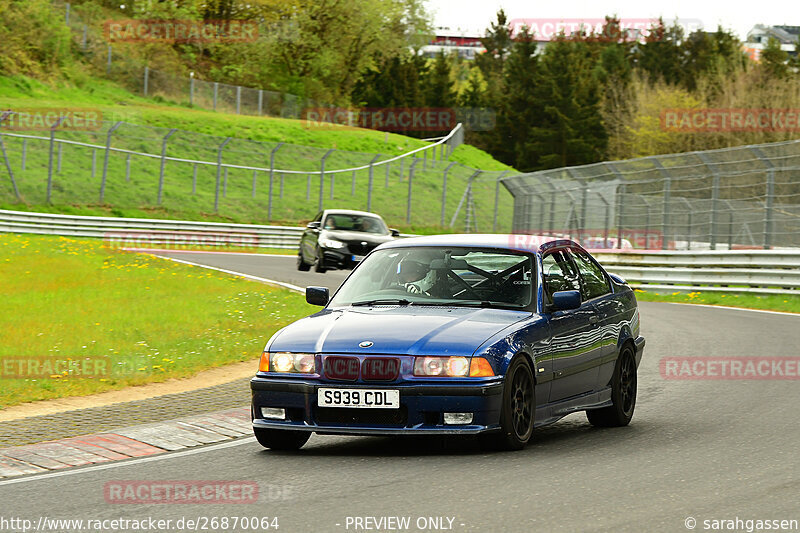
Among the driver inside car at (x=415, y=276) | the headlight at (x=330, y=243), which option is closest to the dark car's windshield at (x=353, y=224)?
the headlight at (x=330, y=243)

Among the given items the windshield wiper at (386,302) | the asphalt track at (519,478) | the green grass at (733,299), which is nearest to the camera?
the asphalt track at (519,478)

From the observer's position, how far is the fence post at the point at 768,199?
79.2 ft

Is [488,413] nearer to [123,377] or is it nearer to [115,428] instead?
Answer: [115,428]

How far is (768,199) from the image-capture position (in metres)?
24.4

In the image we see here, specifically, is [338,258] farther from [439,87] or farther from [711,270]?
[439,87]

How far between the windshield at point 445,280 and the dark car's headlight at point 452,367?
1.03 m

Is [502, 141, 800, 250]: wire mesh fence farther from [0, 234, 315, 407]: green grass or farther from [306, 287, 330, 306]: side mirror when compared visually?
[306, 287, 330, 306]: side mirror

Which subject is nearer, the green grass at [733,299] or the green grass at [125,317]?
the green grass at [125,317]

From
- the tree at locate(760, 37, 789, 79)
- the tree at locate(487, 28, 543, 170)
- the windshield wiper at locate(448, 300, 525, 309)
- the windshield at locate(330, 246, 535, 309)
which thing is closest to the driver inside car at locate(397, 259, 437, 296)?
the windshield at locate(330, 246, 535, 309)

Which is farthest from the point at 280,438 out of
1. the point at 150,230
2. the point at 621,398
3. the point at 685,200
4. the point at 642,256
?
the point at 150,230

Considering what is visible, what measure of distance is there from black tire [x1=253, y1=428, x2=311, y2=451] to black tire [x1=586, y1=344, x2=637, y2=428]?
93.6 inches

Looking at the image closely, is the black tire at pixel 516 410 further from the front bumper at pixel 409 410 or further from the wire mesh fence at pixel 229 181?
the wire mesh fence at pixel 229 181

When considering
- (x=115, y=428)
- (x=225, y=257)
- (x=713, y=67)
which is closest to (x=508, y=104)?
(x=713, y=67)

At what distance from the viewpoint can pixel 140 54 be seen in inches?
3231
